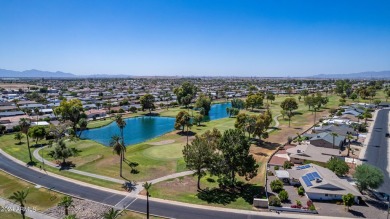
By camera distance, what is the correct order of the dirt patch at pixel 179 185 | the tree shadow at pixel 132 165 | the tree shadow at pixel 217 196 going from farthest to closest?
the tree shadow at pixel 132 165
the dirt patch at pixel 179 185
the tree shadow at pixel 217 196

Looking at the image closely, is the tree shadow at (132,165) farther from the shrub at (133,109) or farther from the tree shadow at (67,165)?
the shrub at (133,109)

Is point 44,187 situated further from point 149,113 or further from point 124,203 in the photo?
point 149,113

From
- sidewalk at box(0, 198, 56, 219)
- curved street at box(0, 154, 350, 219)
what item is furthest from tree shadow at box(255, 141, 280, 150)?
sidewalk at box(0, 198, 56, 219)

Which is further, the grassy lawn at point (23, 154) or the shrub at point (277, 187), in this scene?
the grassy lawn at point (23, 154)

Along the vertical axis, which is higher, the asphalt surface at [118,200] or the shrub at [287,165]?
the shrub at [287,165]

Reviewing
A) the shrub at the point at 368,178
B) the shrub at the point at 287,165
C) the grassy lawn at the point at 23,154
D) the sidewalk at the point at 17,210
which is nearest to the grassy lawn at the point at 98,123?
the grassy lawn at the point at 23,154

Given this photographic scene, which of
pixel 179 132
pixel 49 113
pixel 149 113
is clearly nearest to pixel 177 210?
pixel 179 132

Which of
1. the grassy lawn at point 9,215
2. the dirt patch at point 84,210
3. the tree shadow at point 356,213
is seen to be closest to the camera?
the grassy lawn at point 9,215
